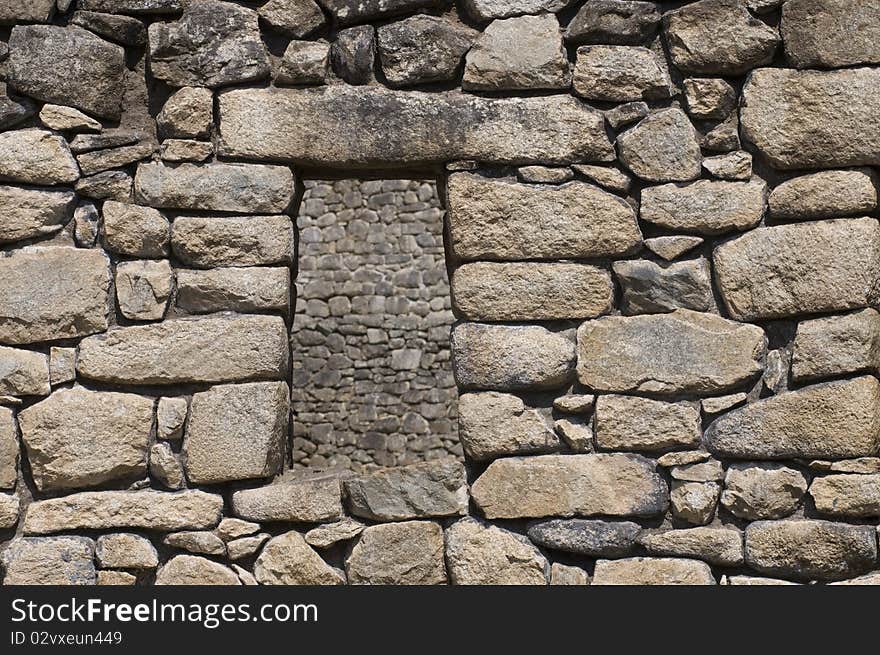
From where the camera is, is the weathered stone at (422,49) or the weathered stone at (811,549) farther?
the weathered stone at (422,49)

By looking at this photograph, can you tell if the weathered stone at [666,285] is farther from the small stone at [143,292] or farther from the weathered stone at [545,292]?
the small stone at [143,292]

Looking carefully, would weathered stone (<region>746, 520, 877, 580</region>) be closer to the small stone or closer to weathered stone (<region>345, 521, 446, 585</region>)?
weathered stone (<region>345, 521, 446, 585</region>)

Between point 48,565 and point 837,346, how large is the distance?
8.27 feet

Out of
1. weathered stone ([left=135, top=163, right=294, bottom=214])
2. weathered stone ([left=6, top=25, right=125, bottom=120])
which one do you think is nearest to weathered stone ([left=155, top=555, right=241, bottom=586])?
weathered stone ([left=135, top=163, right=294, bottom=214])

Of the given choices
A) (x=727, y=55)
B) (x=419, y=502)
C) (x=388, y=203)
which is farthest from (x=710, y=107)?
(x=388, y=203)

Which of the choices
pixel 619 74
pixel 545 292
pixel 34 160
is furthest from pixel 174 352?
pixel 619 74

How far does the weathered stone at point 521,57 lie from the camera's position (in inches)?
123

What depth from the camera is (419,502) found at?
124 inches

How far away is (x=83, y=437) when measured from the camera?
10.3 ft

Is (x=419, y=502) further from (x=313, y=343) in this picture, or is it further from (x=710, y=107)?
(x=313, y=343)

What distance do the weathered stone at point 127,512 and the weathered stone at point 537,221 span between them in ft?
3.77

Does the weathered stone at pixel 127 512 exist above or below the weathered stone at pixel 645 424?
below

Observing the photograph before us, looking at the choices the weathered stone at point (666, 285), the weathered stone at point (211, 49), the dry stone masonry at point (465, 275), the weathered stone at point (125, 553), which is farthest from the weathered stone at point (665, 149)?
the weathered stone at point (125, 553)

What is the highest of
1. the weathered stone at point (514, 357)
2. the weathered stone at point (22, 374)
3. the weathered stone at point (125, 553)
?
the weathered stone at point (514, 357)
